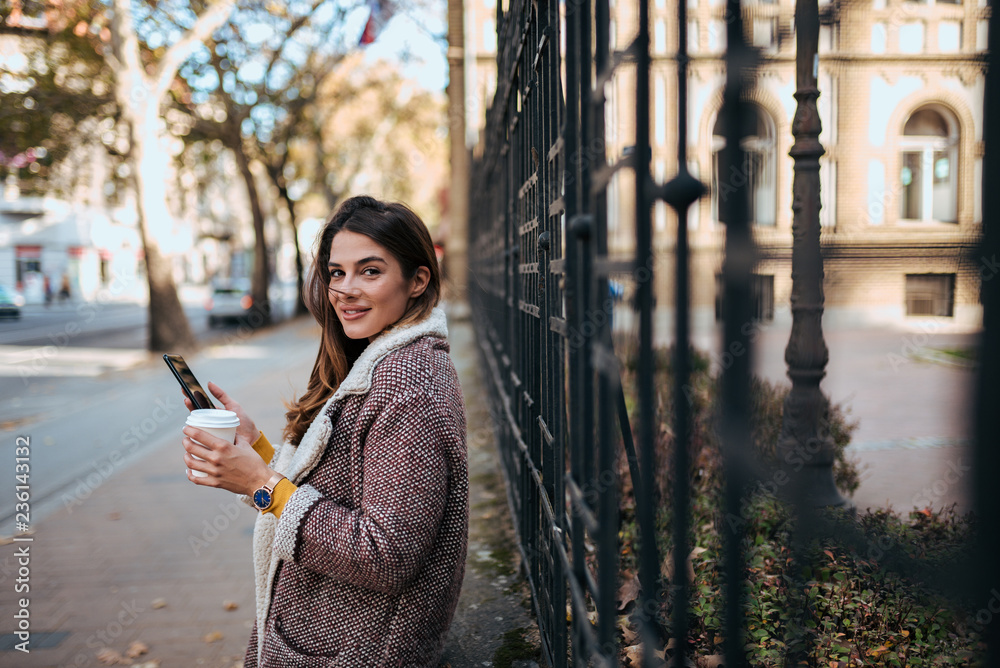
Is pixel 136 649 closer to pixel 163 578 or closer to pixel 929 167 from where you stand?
pixel 163 578

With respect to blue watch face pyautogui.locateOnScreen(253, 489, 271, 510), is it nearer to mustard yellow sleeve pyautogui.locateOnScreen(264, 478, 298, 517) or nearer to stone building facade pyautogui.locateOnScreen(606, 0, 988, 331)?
mustard yellow sleeve pyautogui.locateOnScreen(264, 478, 298, 517)

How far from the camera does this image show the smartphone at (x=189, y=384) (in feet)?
6.77

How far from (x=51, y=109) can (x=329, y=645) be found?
1611 centimetres

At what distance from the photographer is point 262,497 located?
179 centimetres

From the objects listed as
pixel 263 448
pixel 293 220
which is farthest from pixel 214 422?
pixel 293 220

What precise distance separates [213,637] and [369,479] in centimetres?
241

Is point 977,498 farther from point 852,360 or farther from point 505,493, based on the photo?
point 852,360

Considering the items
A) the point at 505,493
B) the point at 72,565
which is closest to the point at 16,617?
the point at 72,565

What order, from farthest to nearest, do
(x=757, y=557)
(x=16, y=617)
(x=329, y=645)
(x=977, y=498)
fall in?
(x=16, y=617) < (x=757, y=557) < (x=329, y=645) < (x=977, y=498)

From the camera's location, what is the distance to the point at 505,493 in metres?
4.79

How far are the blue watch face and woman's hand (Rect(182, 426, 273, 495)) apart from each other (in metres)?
0.01

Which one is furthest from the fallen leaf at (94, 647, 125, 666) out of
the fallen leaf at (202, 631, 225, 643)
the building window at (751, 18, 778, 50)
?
the building window at (751, 18, 778, 50)

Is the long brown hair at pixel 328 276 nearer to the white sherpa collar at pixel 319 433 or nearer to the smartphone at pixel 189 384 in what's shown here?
the white sherpa collar at pixel 319 433

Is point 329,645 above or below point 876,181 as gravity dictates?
below
